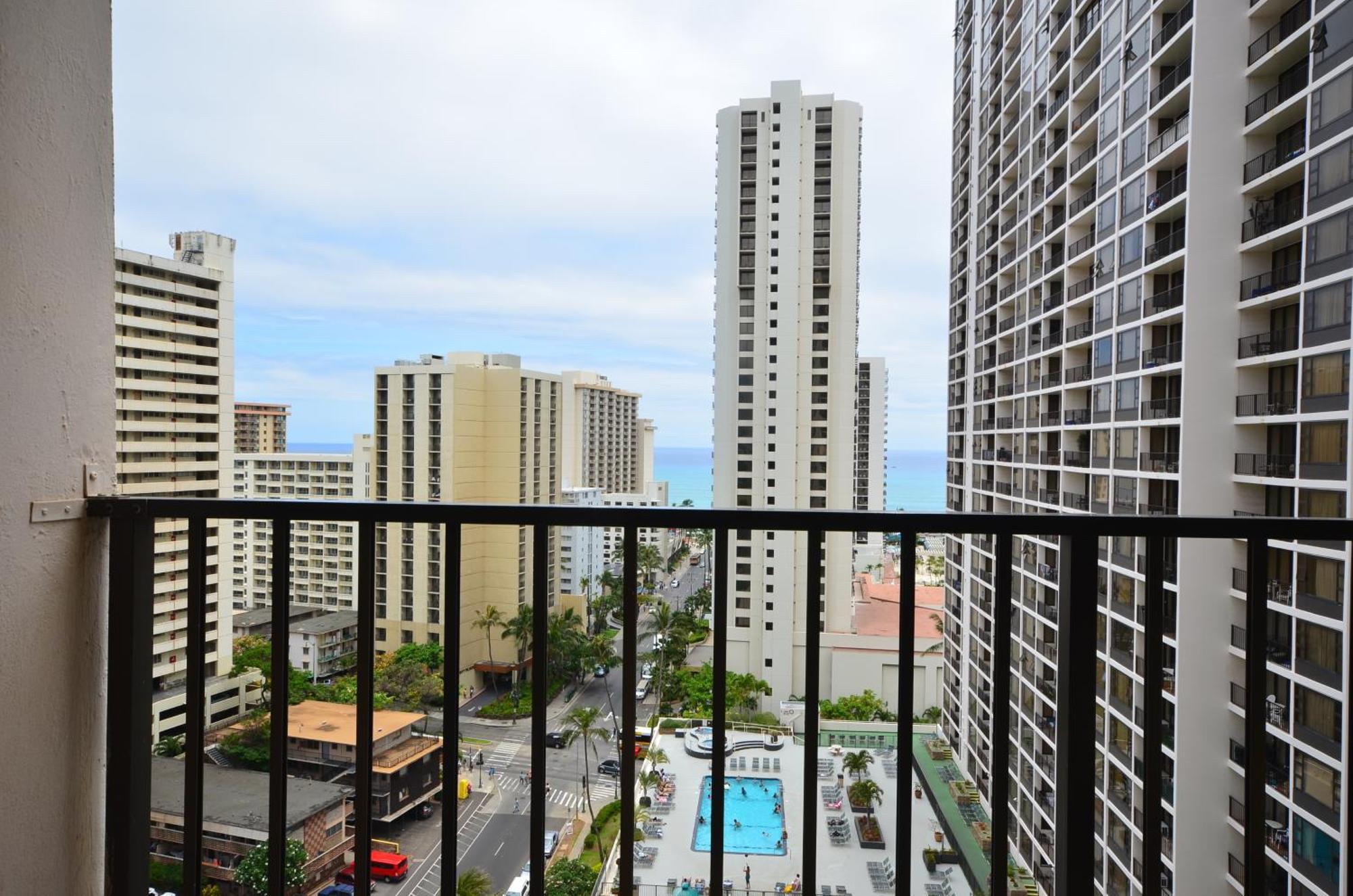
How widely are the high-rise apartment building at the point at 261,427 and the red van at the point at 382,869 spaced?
318 centimetres

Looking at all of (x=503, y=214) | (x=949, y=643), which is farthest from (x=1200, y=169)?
(x=949, y=643)

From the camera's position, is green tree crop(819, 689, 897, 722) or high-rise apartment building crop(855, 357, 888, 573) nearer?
green tree crop(819, 689, 897, 722)

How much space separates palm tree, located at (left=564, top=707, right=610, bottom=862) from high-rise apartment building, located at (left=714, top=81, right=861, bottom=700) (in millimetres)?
9086

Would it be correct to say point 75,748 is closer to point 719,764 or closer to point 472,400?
point 719,764

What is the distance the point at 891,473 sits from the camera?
10266 mm

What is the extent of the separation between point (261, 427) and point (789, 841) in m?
4.06

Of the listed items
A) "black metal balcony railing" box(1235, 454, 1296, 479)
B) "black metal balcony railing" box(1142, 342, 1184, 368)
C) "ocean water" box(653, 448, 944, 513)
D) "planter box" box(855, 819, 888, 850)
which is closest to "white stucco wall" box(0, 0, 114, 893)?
"planter box" box(855, 819, 888, 850)

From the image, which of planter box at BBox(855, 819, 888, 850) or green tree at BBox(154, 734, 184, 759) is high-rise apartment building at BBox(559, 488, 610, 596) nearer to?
green tree at BBox(154, 734, 184, 759)

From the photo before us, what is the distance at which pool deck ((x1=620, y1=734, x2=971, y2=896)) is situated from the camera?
102 centimetres

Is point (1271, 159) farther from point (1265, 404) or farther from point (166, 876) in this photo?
point (166, 876)

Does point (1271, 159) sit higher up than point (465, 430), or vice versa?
point (1271, 159)

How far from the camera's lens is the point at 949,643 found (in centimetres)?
1566

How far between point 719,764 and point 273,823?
705 mm

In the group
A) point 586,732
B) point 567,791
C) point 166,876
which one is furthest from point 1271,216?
point 166,876
